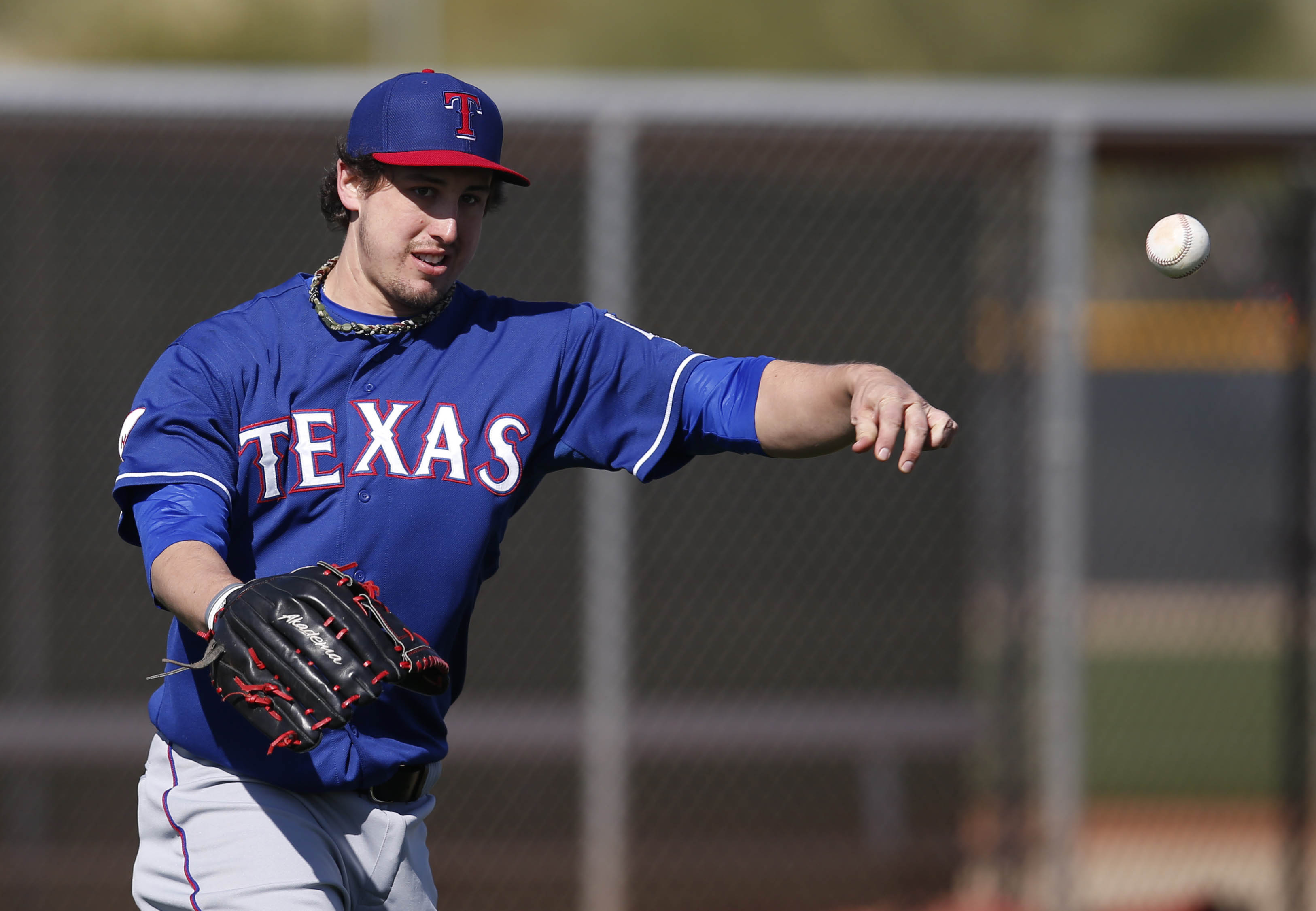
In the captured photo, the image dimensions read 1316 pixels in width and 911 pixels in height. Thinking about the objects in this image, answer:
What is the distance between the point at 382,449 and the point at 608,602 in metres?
2.19

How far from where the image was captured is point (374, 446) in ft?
6.65

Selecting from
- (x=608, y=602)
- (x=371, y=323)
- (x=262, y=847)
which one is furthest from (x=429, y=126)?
(x=608, y=602)

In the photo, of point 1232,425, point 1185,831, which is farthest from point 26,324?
point 1232,425

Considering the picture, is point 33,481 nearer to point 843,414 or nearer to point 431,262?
point 431,262

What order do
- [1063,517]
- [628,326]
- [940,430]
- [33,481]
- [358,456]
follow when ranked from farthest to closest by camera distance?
[33,481] < [1063,517] < [628,326] < [358,456] < [940,430]

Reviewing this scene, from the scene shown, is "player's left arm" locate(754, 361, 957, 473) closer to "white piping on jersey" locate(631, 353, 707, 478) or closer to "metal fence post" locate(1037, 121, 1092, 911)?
"white piping on jersey" locate(631, 353, 707, 478)

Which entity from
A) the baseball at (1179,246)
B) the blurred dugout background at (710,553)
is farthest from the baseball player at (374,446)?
the blurred dugout background at (710,553)

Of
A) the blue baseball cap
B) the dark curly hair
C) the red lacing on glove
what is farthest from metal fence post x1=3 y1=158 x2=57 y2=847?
the red lacing on glove

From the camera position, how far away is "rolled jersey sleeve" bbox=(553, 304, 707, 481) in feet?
7.20

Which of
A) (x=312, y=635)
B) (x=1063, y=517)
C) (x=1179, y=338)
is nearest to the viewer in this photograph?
(x=312, y=635)

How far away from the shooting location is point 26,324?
17.1 feet

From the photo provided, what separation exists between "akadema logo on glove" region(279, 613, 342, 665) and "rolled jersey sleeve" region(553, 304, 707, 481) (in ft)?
2.21

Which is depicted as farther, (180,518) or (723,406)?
(723,406)

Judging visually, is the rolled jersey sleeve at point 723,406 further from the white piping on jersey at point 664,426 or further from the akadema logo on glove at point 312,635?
the akadema logo on glove at point 312,635
